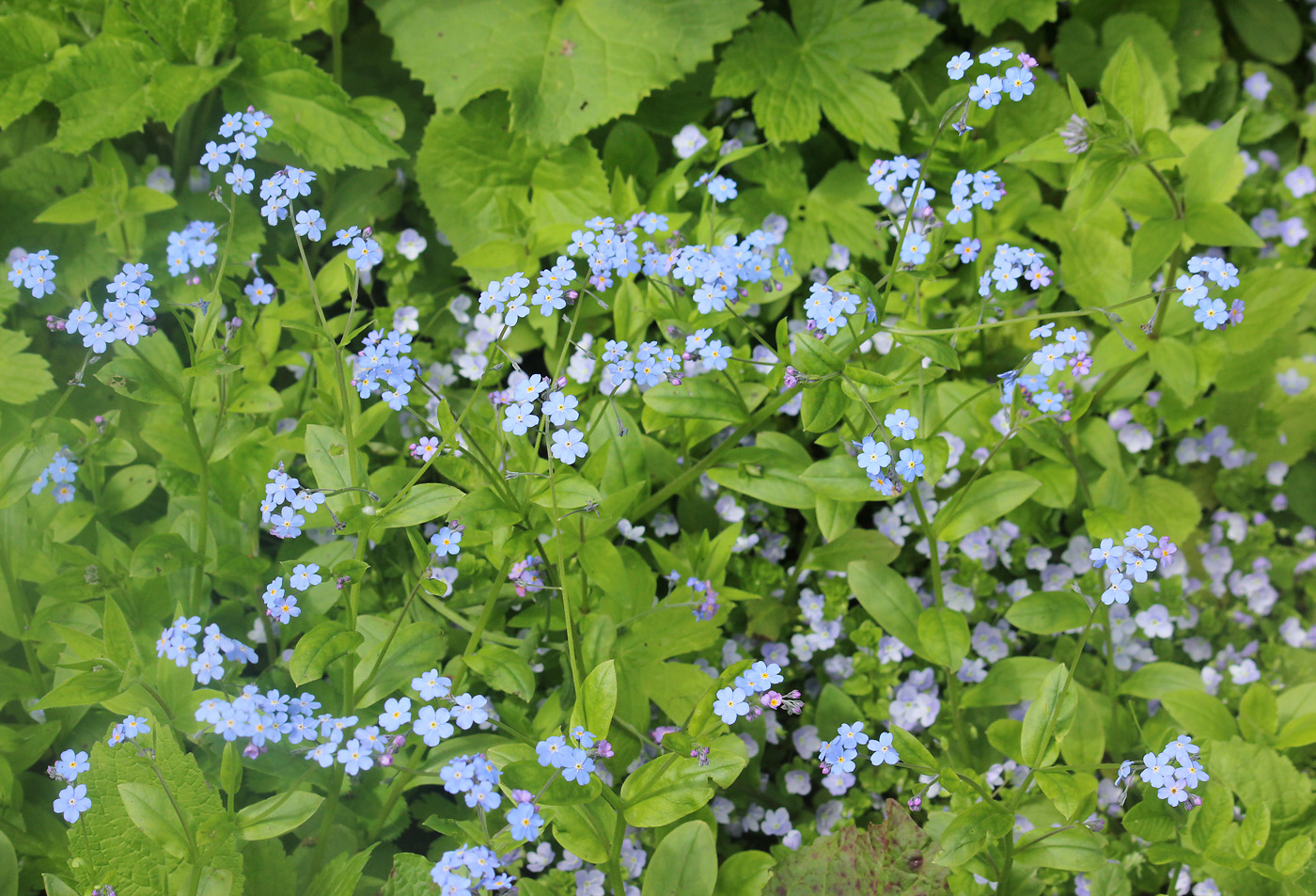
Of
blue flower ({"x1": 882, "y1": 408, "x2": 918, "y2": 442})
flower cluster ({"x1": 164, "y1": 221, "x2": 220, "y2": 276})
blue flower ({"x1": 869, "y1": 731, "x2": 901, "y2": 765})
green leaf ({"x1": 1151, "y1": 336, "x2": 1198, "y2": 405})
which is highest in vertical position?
flower cluster ({"x1": 164, "y1": 221, "x2": 220, "y2": 276})

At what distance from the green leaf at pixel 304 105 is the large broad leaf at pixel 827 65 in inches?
44.6

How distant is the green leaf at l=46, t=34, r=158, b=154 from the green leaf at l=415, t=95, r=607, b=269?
84cm

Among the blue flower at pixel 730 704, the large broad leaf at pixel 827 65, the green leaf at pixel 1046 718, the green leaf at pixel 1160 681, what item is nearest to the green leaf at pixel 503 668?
the blue flower at pixel 730 704

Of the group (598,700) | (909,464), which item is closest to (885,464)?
(909,464)

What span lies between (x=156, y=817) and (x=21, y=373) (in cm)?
139

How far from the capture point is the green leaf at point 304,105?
295 centimetres

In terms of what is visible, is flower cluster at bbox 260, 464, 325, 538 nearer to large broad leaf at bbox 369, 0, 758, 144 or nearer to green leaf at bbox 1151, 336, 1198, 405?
large broad leaf at bbox 369, 0, 758, 144

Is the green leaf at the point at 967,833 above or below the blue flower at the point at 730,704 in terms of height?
below

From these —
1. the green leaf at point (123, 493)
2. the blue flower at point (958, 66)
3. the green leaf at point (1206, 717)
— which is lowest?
the green leaf at point (1206, 717)

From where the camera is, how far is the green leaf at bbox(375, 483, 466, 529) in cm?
187

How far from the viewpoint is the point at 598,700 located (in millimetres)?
1775

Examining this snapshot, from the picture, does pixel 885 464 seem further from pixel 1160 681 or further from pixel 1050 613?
pixel 1160 681

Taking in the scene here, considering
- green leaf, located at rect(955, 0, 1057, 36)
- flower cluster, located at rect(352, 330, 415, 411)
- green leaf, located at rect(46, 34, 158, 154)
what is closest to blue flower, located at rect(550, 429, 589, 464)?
flower cluster, located at rect(352, 330, 415, 411)

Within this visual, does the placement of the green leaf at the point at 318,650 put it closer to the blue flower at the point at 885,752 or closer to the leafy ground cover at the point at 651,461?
the leafy ground cover at the point at 651,461
